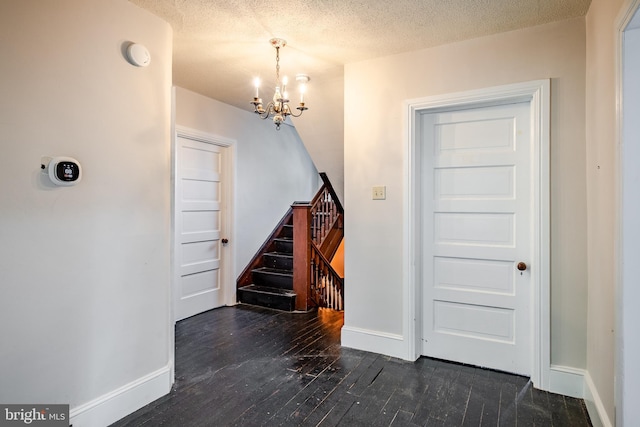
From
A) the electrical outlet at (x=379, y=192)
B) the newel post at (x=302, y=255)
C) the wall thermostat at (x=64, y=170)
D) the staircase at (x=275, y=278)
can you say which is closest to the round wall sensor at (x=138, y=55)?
the wall thermostat at (x=64, y=170)

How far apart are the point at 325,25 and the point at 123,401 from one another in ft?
8.71

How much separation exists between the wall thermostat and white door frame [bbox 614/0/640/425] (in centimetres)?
259

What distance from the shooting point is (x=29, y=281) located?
168 cm

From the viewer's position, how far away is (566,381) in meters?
2.29

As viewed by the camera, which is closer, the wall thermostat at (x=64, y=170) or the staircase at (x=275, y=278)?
the wall thermostat at (x=64, y=170)

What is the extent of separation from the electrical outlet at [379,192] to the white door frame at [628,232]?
5.09ft

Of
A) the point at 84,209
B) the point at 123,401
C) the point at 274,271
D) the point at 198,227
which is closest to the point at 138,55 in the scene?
the point at 84,209

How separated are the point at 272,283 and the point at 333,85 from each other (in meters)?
2.49

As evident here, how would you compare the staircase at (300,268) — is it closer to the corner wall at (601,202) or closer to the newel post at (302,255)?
the newel post at (302,255)

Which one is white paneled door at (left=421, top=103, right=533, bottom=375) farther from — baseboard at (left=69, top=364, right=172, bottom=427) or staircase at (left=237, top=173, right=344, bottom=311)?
baseboard at (left=69, top=364, right=172, bottom=427)

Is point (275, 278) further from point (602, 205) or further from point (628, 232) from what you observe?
point (628, 232)

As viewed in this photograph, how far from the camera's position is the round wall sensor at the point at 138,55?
2.08 metres

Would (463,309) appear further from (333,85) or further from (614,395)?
(333,85)

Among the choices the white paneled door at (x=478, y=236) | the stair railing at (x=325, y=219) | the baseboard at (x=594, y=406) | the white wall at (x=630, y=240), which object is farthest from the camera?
the stair railing at (x=325, y=219)
